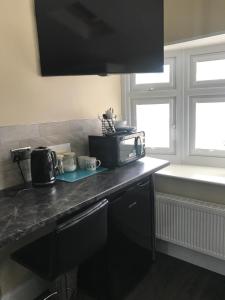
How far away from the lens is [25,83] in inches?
66.6

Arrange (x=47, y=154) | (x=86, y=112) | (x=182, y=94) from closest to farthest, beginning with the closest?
(x=47, y=154)
(x=86, y=112)
(x=182, y=94)

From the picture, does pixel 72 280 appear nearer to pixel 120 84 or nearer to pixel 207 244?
pixel 207 244

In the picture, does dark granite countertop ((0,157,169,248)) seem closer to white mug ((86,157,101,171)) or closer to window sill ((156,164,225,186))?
white mug ((86,157,101,171))

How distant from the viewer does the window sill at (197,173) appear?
6.48ft

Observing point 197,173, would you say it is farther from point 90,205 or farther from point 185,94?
point 90,205

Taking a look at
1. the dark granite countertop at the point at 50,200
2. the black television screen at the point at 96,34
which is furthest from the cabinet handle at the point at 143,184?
the black television screen at the point at 96,34

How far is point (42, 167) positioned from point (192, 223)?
1226mm

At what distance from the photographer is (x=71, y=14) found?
1.64 m

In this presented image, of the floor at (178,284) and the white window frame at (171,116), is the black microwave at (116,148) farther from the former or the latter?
the floor at (178,284)

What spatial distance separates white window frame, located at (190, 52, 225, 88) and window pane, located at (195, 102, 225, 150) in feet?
0.53

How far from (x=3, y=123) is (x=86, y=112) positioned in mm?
720

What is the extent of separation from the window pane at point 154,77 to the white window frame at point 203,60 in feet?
0.72

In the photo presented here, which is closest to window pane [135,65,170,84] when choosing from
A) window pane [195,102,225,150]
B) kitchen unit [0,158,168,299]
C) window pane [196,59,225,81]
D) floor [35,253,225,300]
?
window pane [196,59,225,81]

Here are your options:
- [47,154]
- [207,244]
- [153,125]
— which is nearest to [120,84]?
[153,125]
